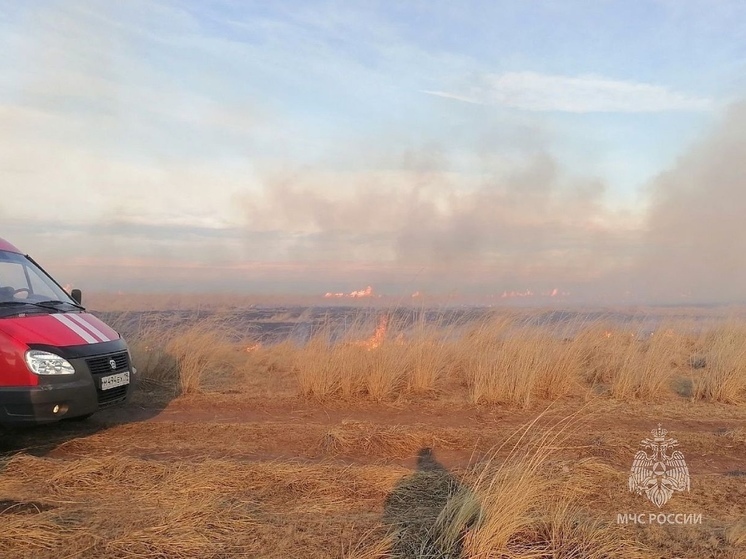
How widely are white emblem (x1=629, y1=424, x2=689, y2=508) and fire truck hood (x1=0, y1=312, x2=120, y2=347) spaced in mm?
5505

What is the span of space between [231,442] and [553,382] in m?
5.12

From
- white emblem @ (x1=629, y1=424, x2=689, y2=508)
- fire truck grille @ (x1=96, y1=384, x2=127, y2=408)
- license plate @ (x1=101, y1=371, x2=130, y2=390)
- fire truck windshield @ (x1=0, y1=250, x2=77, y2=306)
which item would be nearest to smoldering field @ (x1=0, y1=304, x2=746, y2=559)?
white emblem @ (x1=629, y1=424, x2=689, y2=508)

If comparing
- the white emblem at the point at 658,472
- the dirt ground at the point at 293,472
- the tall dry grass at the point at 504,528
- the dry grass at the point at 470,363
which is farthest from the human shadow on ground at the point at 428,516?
the dry grass at the point at 470,363

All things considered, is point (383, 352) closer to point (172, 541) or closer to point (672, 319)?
point (172, 541)

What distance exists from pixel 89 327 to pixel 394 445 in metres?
3.65

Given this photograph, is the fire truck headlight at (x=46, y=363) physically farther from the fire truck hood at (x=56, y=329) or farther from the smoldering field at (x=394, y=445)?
the smoldering field at (x=394, y=445)

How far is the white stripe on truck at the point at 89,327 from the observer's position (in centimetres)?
628

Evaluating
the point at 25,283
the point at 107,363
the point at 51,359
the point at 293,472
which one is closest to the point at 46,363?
the point at 51,359

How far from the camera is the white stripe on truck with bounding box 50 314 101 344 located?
603 centimetres

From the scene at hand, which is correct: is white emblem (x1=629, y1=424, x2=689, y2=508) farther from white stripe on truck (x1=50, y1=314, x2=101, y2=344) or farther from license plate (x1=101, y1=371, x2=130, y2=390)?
white stripe on truck (x1=50, y1=314, x2=101, y2=344)

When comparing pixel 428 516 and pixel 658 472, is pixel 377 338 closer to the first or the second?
pixel 658 472

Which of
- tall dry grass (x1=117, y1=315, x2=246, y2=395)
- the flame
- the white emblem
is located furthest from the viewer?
the flame

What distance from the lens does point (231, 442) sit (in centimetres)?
633

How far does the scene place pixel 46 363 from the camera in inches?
216
